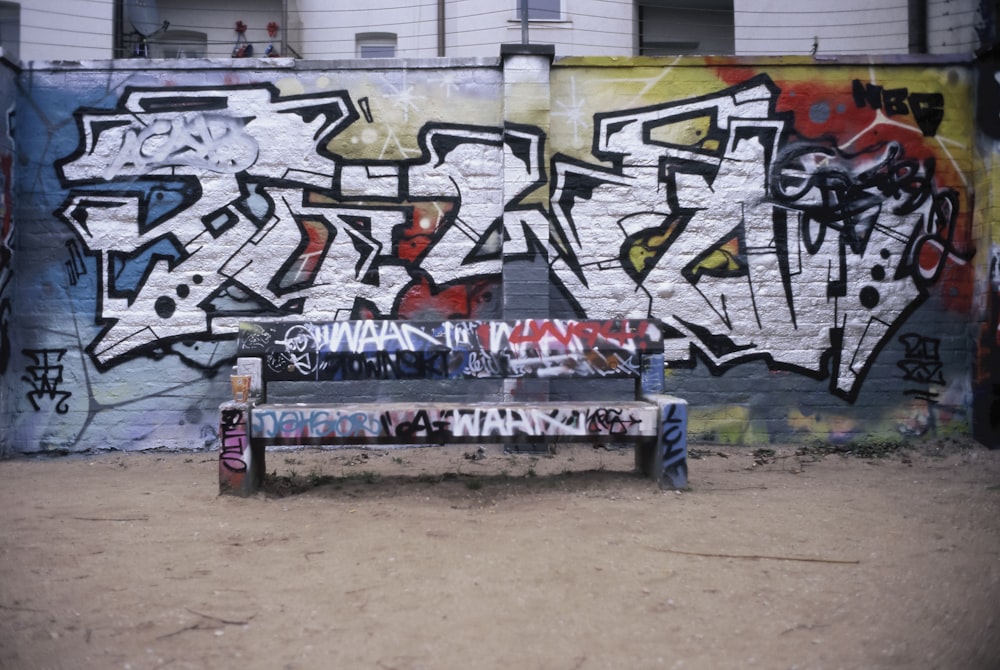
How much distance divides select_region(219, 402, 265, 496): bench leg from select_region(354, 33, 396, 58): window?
9631 mm

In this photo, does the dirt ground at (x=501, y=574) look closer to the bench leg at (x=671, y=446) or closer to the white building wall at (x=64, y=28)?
the bench leg at (x=671, y=446)

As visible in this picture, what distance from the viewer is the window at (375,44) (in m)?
13.4

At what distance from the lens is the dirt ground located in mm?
2850

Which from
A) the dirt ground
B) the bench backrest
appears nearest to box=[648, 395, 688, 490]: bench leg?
the dirt ground

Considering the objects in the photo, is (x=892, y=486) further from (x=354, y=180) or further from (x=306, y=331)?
(x=354, y=180)

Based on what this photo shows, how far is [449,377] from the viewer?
5605 millimetres

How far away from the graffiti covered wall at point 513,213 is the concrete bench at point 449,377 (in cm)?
209

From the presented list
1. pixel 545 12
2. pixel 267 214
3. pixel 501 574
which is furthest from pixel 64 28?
pixel 501 574

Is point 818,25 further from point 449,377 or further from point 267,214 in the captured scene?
point 449,377

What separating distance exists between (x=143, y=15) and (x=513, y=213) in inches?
336

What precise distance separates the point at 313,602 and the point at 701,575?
5.31 ft

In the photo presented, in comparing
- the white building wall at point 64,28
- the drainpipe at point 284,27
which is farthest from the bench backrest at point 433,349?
the white building wall at point 64,28

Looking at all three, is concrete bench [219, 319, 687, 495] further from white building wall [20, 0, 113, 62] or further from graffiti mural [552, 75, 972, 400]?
white building wall [20, 0, 113, 62]

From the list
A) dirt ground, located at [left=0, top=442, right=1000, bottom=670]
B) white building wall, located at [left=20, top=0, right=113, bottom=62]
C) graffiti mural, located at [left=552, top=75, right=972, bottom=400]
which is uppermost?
white building wall, located at [left=20, top=0, right=113, bottom=62]
